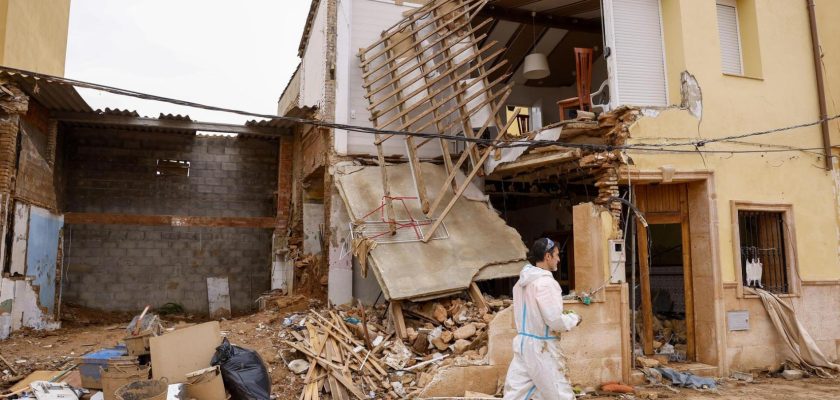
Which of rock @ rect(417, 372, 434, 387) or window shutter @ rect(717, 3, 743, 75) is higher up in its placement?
window shutter @ rect(717, 3, 743, 75)

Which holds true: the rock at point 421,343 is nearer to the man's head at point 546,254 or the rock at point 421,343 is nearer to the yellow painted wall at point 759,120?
the man's head at point 546,254

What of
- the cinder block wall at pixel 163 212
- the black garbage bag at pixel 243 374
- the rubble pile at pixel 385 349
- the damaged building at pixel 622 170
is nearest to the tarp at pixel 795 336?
the damaged building at pixel 622 170

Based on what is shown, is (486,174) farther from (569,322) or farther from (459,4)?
(569,322)

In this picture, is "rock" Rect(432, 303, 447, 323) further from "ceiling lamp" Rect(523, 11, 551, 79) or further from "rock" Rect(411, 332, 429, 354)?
"ceiling lamp" Rect(523, 11, 551, 79)

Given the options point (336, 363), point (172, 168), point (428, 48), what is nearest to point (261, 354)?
point (336, 363)

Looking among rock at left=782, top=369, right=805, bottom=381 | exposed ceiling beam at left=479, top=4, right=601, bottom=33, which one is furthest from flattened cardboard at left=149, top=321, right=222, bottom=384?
rock at left=782, top=369, right=805, bottom=381

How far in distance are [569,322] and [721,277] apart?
5.20 meters

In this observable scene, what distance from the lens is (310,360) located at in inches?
288

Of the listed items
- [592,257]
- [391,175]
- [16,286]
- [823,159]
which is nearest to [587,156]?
[592,257]

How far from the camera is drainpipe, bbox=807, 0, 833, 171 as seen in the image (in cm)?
950

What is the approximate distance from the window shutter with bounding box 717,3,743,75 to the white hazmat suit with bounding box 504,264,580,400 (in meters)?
7.00

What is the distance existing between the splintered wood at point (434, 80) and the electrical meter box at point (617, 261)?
2.61m

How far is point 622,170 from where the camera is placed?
831 centimetres

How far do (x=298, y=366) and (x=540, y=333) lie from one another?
3.80m
